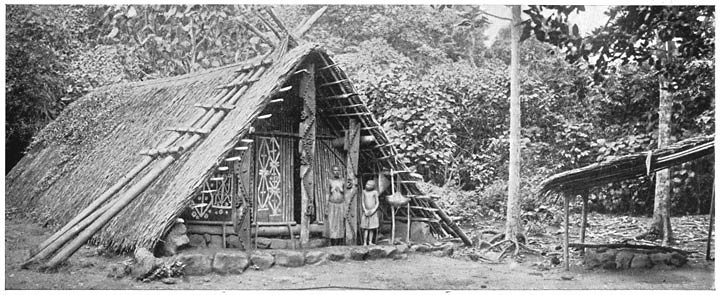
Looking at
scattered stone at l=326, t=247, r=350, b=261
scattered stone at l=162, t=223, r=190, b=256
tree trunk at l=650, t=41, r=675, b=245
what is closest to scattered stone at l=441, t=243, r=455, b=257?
scattered stone at l=326, t=247, r=350, b=261

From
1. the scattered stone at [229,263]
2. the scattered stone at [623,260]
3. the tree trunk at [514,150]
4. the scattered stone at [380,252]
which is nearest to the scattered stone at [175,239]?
the scattered stone at [229,263]

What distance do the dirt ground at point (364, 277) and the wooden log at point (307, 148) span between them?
1017 mm

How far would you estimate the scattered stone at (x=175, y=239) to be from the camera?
8.13 metres

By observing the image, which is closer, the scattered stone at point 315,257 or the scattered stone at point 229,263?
the scattered stone at point 229,263

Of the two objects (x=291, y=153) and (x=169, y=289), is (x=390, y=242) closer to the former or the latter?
(x=291, y=153)

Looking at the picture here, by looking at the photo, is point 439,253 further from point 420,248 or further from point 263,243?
point 263,243

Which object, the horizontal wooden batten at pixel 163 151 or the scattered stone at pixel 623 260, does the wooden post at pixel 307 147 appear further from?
the scattered stone at pixel 623 260

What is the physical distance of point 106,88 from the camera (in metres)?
13.7

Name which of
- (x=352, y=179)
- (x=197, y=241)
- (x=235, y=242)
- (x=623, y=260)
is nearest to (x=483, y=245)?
(x=352, y=179)

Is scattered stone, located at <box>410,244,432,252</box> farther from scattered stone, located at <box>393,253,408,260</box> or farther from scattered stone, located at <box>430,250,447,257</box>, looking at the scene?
scattered stone, located at <box>393,253,408,260</box>

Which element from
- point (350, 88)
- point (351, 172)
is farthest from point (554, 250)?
point (350, 88)

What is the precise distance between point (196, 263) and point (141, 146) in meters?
3.05

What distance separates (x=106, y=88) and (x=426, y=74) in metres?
6.29

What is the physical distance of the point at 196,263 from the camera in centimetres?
772
